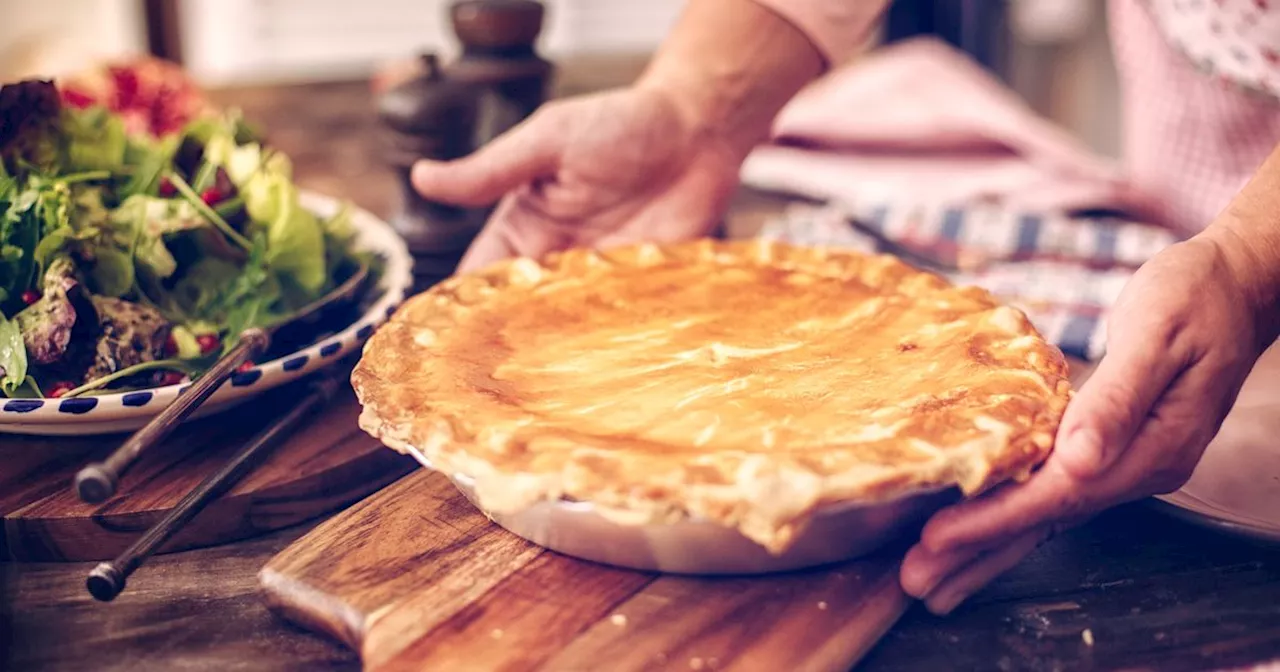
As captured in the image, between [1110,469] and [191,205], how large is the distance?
0.95 meters

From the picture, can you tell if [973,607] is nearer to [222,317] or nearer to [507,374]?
[507,374]

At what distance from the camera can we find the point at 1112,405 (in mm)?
Result: 756

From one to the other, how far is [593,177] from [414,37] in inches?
106

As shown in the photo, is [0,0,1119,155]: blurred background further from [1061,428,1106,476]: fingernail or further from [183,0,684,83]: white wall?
[1061,428,1106,476]: fingernail

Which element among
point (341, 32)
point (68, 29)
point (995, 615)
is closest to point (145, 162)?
point (995, 615)

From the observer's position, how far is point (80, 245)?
1034mm

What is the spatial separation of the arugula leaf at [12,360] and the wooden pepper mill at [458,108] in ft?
1.87

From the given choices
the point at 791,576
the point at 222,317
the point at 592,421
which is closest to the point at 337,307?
the point at 222,317

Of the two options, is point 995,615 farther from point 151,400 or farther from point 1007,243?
point 1007,243

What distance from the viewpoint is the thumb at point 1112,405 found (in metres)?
0.74

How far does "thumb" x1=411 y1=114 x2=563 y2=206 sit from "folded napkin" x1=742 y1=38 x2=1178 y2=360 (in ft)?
1.58

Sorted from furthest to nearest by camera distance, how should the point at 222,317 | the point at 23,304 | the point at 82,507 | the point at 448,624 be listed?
the point at 222,317 < the point at 23,304 < the point at 82,507 < the point at 448,624

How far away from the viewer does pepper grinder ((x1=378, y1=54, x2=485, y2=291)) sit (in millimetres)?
1400

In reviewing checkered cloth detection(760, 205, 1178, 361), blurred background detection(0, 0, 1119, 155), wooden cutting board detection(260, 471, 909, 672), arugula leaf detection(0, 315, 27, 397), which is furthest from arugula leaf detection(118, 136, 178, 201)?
blurred background detection(0, 0, 1119, 155)
